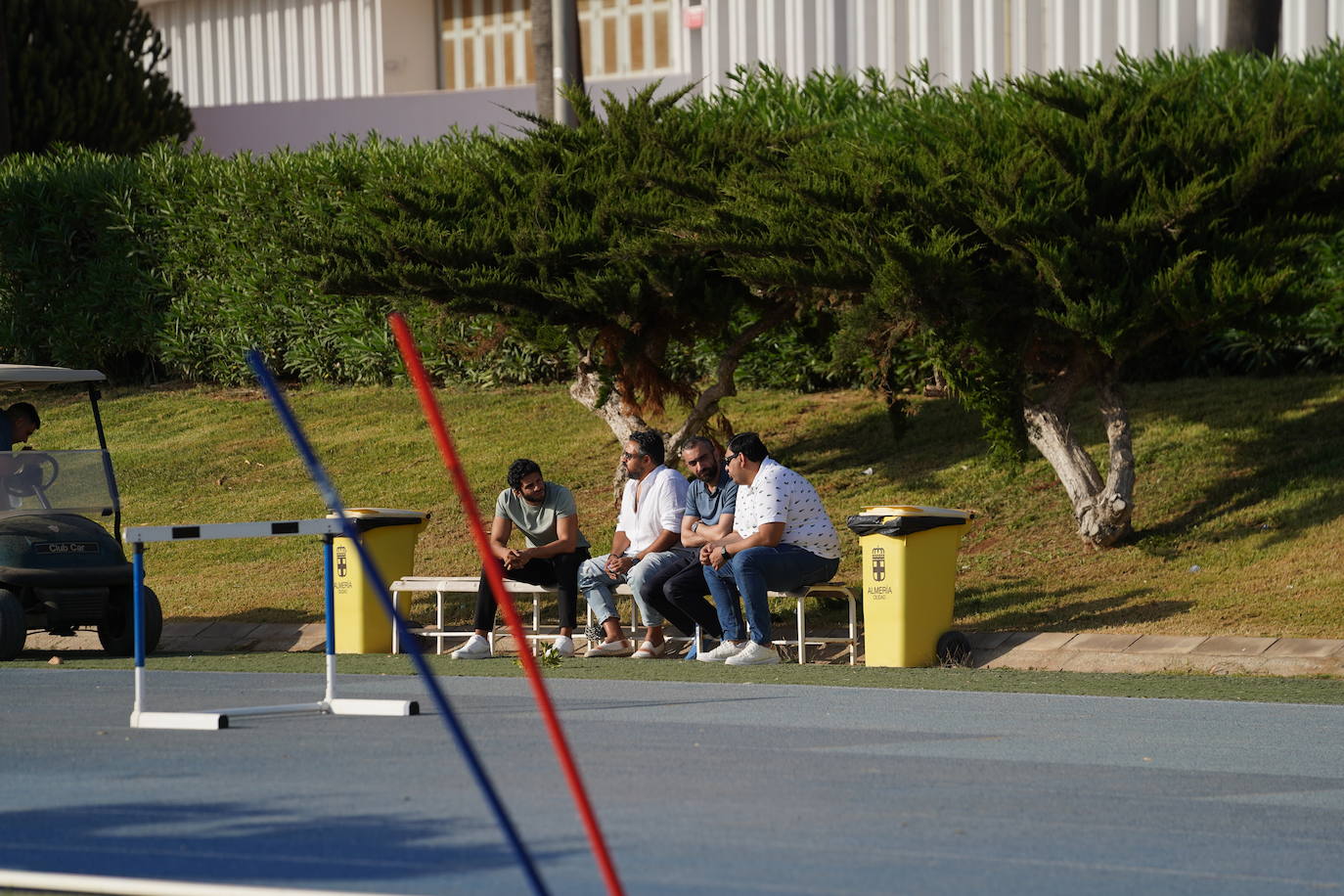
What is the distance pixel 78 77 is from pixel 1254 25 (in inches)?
715

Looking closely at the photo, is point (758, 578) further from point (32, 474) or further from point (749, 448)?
point (32, 474)

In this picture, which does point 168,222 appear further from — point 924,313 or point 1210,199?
point 1210,199

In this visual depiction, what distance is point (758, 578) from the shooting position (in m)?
11.5

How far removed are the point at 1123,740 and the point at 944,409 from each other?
991 cm

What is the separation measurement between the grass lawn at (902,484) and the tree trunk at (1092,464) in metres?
0.22

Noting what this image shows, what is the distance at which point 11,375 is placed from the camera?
1315 centimetres

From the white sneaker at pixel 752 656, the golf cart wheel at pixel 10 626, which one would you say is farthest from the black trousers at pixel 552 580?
the golf cart wheel at pixel 10 626

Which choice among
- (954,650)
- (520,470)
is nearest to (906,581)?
(954,650)

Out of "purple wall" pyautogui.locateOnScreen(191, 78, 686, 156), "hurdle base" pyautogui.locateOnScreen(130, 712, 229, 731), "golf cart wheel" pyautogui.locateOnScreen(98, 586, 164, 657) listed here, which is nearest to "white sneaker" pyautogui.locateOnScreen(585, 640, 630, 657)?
"golf cart wheel" pyautogui.locateOnScreen(98, 586, 164, 657)

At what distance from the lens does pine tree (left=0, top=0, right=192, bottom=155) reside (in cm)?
2867

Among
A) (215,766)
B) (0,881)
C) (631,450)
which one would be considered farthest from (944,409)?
(0,881)

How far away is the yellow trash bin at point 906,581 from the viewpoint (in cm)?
1147

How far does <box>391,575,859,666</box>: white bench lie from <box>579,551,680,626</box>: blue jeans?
92 millimetres

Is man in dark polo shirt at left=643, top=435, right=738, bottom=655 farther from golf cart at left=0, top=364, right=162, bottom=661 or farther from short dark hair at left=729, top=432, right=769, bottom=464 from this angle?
golf cart at left=0, top=364, right=162, bottom=661
